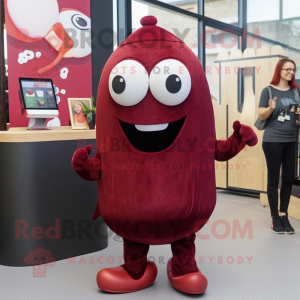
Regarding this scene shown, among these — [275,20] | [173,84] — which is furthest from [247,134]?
[275,20]

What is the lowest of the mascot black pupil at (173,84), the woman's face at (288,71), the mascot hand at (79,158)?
the mascot hand at (79,158)

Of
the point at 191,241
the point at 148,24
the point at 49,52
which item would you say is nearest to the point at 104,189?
the point at 191,241

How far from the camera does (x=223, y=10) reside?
601 centimetres

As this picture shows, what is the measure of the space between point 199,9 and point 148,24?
12.5ft

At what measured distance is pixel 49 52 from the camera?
307 centimetres

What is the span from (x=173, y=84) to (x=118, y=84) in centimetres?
26

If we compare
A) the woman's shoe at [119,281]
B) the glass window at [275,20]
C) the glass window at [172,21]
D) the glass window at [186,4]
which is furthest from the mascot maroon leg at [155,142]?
the glass window at [275,20]

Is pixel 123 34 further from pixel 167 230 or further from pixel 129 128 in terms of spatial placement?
pixel 167 230

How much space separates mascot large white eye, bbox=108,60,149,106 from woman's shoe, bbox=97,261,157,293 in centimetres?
94

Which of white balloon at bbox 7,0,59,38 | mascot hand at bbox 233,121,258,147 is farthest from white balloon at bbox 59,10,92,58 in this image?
mascot hand at bbox 233,121,258,147

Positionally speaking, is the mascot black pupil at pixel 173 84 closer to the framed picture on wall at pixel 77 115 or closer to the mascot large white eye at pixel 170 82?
the mascot large white eye at pixel 170 82

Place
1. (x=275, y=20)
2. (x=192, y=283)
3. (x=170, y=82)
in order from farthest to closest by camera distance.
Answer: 1. (x=275, y=20)
2. (x=192, y=283)
3. (x=170, y=82)

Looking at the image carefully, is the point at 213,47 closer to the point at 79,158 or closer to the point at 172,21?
the point at 172,21

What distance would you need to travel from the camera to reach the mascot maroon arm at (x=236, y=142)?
1.88 meters
